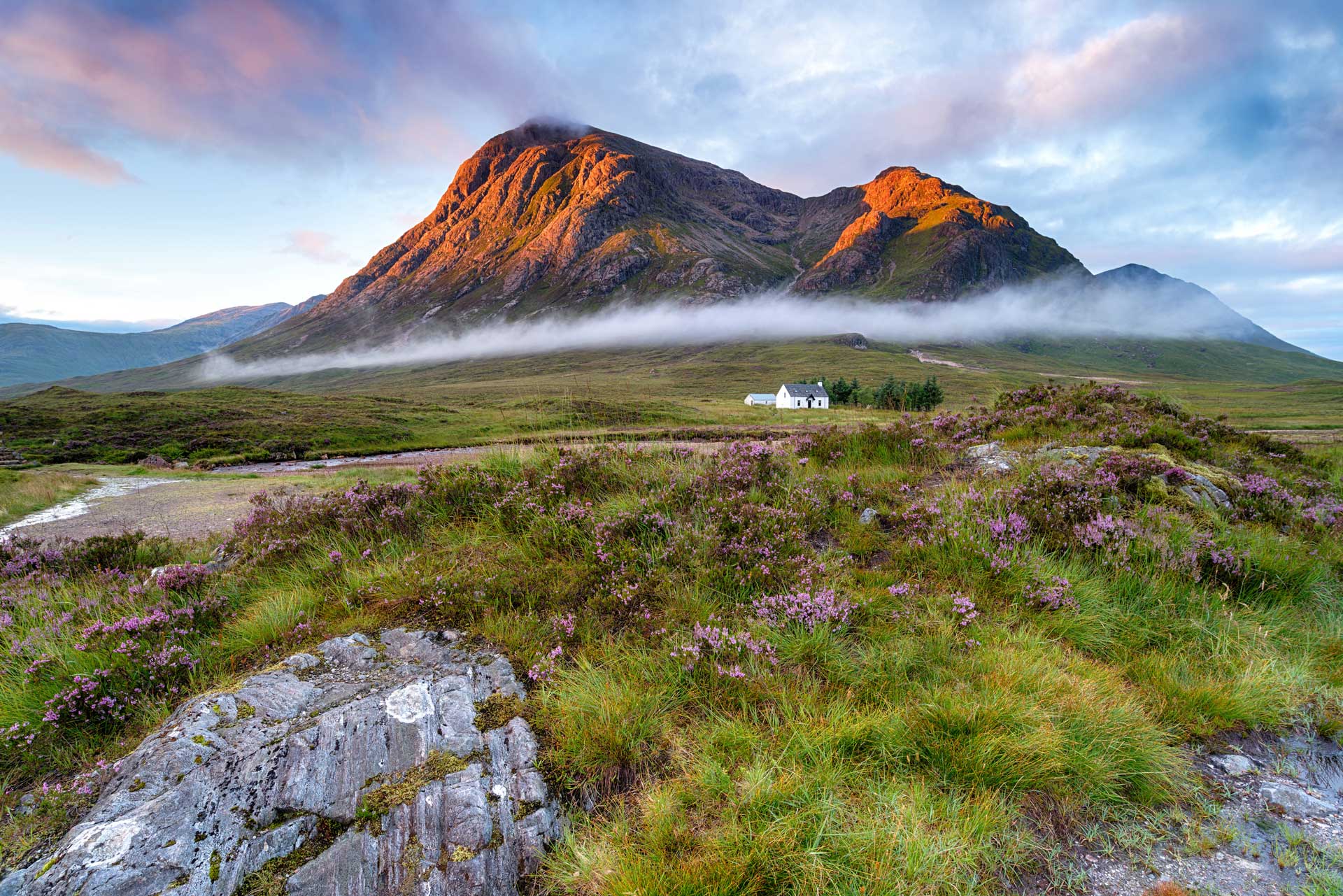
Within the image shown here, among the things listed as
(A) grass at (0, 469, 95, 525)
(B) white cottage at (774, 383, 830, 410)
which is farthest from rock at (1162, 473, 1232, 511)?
(B) white cottage at (774, 383, 830, 410)

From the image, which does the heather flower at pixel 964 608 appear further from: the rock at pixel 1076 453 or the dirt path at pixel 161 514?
the dirt path at pixel 161 514

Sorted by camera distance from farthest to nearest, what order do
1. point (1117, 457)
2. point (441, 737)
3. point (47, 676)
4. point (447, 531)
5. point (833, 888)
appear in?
point (1117, 457) → point (447, 531) → point (47, 676) → point (441, 737) → point (833, 888)

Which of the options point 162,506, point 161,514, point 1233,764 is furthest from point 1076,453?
point 162,506

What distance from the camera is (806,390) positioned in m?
113

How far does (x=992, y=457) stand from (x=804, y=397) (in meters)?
105

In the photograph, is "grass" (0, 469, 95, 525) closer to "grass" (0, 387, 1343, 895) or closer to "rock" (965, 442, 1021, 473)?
"grass" (0, 387, 1343, 895)

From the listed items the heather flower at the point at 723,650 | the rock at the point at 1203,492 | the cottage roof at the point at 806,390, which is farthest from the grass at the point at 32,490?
the cottage roof at the point at 806,390

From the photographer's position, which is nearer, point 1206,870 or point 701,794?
point 1206,870

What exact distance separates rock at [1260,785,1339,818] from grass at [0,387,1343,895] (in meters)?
0.39

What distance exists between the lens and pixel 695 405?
86688 mm

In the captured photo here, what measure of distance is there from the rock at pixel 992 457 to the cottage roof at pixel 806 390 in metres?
105

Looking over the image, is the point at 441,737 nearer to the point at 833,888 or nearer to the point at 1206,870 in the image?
the point at 833,888

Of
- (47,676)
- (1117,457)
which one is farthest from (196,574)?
(1117,457)

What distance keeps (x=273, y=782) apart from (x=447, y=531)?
3438 millimetres
